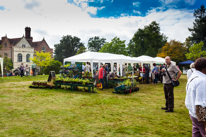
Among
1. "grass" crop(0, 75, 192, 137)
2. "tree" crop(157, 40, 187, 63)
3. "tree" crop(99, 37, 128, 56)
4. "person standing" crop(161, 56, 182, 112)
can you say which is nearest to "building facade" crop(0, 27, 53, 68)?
"tree" crop(99, 37, 128, 56)

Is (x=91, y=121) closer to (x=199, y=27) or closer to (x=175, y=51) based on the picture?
(x=175, y=51)

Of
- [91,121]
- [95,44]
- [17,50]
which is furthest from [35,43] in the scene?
[91,121]

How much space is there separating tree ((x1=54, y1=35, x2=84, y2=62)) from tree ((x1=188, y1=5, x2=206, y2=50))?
4303 cm

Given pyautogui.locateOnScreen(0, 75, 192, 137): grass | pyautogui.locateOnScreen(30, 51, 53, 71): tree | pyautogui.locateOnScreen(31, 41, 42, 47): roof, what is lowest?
pyautogui.locateOnScreen(0, 75, 192, 137): grass

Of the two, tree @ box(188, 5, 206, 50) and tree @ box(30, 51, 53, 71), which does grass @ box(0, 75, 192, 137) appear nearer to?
tree @ box(30, 51, 53, 71)

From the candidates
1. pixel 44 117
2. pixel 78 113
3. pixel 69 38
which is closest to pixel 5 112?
pixel 44 117

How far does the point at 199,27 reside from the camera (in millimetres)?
42625

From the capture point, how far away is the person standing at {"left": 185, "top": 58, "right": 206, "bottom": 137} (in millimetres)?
2107

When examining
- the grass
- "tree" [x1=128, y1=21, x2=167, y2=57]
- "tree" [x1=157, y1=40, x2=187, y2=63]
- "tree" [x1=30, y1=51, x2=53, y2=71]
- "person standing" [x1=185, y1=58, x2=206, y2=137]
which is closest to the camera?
"person standing" [x1=185, y1=58, x2=206, y2=137]

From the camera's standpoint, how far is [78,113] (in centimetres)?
570

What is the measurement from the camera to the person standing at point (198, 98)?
2.11 metres

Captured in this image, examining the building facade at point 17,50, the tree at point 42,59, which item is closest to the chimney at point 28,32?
the building facade at point 17,50

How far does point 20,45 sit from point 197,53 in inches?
1699

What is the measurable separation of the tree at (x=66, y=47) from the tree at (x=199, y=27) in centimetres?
4303
